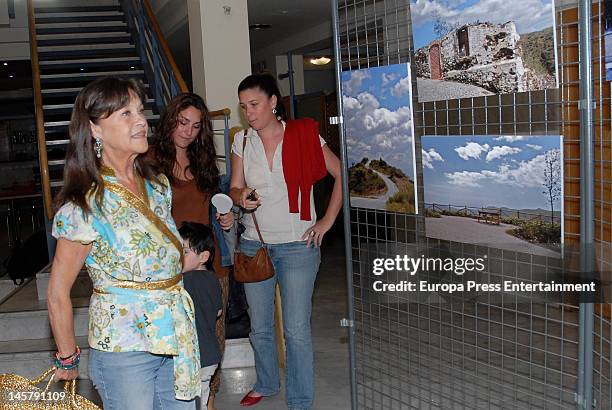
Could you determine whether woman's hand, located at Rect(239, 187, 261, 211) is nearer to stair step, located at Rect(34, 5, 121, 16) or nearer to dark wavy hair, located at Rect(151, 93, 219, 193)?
dark wavy hair, located at Rect(151, 93, 219, 193)

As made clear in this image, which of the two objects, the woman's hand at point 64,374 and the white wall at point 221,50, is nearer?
the woman's hand at point 64,374

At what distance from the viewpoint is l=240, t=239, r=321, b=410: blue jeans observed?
3320mm

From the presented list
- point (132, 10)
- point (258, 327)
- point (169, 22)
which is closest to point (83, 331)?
point (258, 327)

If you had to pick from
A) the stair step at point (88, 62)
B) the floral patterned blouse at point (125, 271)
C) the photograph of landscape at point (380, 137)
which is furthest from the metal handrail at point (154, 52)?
the floral patterned blouse at point (125, 271)

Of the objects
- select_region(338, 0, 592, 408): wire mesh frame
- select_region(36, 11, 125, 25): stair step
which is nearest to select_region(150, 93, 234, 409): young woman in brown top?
select_region(338, 0, 592, 408): wire mesh frame

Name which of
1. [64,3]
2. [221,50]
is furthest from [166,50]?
[64,3]

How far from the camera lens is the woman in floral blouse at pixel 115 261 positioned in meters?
2.06

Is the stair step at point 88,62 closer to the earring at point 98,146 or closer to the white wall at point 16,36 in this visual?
the white wall at point 16,36

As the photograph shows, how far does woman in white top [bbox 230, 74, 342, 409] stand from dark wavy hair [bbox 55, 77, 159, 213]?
1.22 metres

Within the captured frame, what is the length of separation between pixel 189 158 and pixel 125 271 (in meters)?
1.30

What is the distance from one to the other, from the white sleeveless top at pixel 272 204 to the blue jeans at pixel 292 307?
0.05m

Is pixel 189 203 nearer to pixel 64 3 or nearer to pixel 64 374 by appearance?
pixel 64 374

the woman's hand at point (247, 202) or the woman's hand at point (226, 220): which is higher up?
the woman's hand at point (247, 202)

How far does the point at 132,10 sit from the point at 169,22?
108cm
